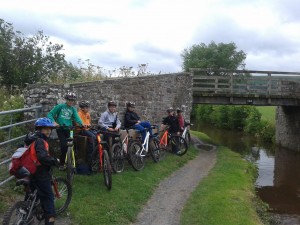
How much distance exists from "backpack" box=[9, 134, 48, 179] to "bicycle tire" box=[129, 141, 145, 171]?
5.79 m

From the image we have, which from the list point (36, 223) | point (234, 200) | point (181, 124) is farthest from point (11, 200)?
point (181, 124)

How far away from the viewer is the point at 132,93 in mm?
14133

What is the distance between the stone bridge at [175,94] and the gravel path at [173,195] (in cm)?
271

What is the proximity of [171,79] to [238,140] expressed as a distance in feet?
53.9

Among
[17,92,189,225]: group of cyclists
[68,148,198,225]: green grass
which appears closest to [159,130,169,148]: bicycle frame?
[17,92,189,225]: group of cyclists

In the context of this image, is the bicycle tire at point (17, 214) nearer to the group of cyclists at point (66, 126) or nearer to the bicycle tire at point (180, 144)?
the group of cyclists at point (66, 126)

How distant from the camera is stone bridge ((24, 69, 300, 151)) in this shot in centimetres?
1085

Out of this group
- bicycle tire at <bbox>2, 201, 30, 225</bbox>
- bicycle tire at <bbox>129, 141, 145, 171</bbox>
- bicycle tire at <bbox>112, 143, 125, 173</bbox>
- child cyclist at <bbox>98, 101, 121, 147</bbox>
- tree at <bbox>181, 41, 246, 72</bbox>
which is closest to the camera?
bicycle tire at <bbox>2, 201, 30, 225</bbox>

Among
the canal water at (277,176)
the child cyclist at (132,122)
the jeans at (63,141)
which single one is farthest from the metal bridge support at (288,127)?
the jeans at (63,141)

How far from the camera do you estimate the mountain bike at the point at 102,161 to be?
354 inches

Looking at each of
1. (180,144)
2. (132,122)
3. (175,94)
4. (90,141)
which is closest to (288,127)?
(175,94)

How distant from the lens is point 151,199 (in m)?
9.86

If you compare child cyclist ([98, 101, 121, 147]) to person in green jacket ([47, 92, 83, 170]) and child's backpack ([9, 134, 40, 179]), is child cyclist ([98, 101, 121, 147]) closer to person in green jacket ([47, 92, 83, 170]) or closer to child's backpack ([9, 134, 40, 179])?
person in green jacket ([47, 92, 83, 170])

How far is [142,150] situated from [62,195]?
16.7 feet
